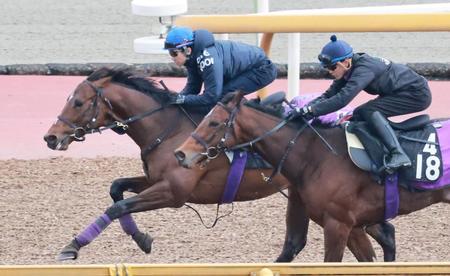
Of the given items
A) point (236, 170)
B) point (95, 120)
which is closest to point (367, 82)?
point (236, 170)

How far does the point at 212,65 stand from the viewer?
874cm

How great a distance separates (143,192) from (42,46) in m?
8.25

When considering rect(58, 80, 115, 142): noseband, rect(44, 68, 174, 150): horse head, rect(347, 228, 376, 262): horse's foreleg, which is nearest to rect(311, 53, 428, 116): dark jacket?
rect(347, 228, 376, 262): horse's foreleg

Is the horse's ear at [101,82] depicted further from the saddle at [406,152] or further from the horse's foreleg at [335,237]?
the horse's foreleg at [335,237]

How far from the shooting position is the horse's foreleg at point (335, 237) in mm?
7832

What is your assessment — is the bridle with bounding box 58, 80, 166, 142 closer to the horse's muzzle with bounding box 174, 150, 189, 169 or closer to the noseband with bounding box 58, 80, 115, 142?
the noseband with bounding box 58, 80, 115, 142

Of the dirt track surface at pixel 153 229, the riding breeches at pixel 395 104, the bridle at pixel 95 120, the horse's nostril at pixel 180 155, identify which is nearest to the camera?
the horse's nostril at pixel 180 155

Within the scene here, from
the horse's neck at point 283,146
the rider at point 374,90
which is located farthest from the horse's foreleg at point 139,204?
the rider at point 374,90

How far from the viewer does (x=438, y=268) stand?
21.5ft

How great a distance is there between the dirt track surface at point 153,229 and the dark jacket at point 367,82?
1532 millimetres

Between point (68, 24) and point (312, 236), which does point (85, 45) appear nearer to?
point (68, 24)

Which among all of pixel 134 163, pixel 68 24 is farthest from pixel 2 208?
pixel 68 24

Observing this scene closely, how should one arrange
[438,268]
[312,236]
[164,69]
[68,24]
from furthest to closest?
[68,24]
[164,69]
[312,236]
[438,268]

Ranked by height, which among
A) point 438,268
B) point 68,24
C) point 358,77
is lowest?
point 68,24
